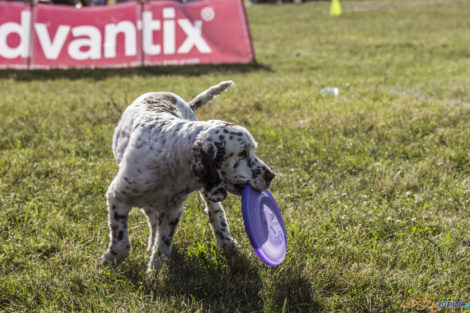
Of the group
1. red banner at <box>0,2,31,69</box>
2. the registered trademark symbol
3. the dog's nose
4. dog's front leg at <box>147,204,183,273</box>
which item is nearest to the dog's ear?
the dog's nose

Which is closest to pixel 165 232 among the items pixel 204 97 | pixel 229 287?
pixel 229 287

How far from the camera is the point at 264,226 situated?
3160 millimetres

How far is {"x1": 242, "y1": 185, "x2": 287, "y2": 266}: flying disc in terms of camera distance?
111 inches

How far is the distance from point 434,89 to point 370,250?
5.94 m

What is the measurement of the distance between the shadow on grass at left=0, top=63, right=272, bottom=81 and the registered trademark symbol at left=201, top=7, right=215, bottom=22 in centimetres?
109

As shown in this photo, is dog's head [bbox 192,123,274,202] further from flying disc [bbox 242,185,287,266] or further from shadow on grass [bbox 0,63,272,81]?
shadow on grass [bbox 0,63,272,81]

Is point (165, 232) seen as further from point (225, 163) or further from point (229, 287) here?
point (225, 163)

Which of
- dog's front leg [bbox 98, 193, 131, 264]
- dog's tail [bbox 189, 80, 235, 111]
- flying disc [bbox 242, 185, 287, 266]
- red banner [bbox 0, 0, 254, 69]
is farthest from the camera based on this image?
red banner [bbox 0, 0, 254, 69]

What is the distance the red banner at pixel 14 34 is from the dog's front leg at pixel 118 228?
823cm

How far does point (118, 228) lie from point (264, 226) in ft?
3.34

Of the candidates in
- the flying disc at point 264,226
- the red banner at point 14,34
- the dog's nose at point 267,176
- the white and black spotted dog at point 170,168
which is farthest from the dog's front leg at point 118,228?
the red banner at point 14,34

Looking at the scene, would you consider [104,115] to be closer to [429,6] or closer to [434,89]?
[434,89]

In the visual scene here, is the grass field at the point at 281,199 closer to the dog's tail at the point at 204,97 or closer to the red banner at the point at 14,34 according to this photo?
the red banner at the point at 14,34

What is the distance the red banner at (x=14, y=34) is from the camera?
975 cm
